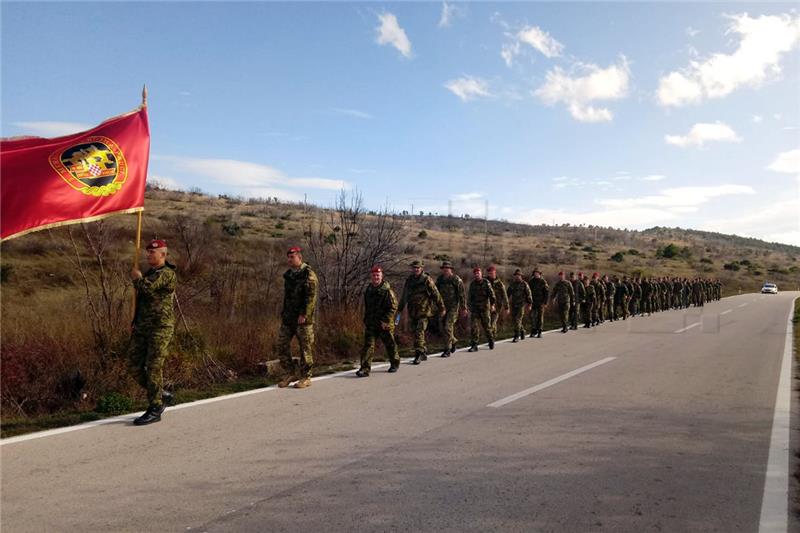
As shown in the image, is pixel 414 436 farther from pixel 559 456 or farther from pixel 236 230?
pixel 236 230

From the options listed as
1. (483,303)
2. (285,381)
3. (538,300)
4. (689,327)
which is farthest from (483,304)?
(689,327)

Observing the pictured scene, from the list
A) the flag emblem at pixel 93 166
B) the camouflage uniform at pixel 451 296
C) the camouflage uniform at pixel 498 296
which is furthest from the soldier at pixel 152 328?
the camouflage uniform at pixel 498 296

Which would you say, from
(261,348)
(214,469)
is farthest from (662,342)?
(214,469)

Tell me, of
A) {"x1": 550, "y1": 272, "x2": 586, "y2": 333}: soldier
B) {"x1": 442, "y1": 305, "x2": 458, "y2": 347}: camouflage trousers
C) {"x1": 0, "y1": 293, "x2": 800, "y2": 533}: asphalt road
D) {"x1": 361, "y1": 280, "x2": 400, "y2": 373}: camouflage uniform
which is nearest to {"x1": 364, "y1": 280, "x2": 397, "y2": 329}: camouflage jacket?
{"x1": 361, "y1": 280, "x2": 400, "y2": 373}: camouflage uniform

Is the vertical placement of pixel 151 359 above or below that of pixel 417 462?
above

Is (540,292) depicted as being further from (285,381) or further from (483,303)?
(285,381)

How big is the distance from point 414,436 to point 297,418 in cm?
144

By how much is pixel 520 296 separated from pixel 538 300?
3.49 ft

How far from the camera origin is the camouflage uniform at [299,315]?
8047 millimetres

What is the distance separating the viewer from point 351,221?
592 inches

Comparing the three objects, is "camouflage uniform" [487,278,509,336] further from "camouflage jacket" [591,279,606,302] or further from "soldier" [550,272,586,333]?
"camouflage jacket" [591,279,606,302]

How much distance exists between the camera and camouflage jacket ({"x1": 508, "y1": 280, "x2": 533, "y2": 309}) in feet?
50.2

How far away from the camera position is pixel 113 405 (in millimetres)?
6590

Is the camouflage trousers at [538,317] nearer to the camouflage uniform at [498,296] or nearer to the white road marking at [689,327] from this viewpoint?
the camouflage uniform at [498,296]
